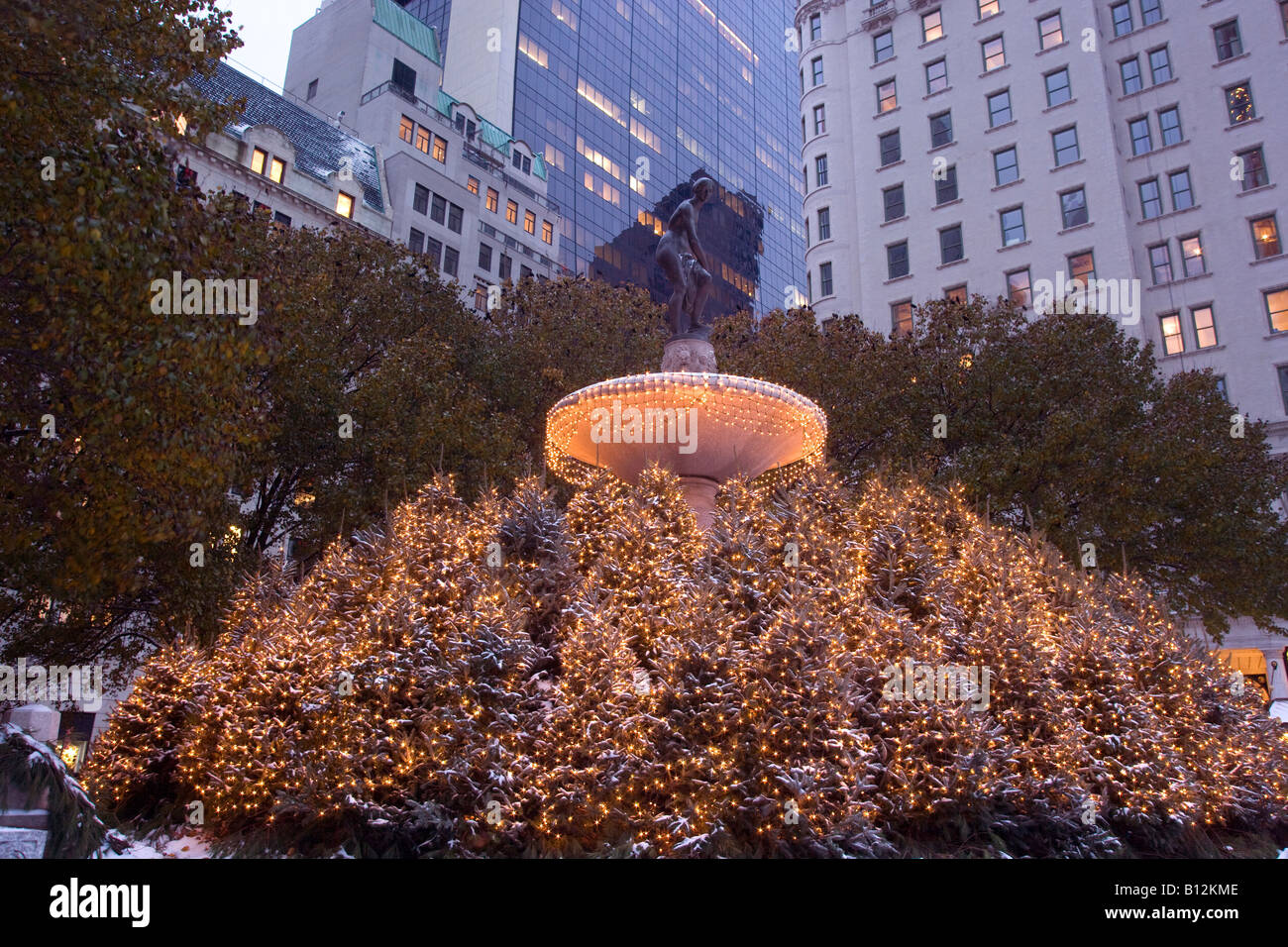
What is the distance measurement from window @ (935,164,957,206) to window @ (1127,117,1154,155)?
874 cm

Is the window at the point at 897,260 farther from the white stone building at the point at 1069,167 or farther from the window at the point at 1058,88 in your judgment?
the window at the point at 1058,88

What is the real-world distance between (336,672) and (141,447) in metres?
3.20

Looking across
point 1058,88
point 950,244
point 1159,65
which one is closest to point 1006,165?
point 1058,88

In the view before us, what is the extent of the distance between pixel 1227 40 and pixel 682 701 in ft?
163

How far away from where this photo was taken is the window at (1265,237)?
37125 millimetres

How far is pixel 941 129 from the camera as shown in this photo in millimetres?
47219

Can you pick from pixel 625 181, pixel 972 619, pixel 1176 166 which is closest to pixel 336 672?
pixel 972 619

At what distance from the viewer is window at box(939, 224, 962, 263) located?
147 feet

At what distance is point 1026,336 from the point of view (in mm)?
23922

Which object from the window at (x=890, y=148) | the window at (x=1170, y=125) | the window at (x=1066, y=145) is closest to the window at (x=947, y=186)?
the window at (x=890, y=148)

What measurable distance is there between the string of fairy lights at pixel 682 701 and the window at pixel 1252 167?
124 ft
